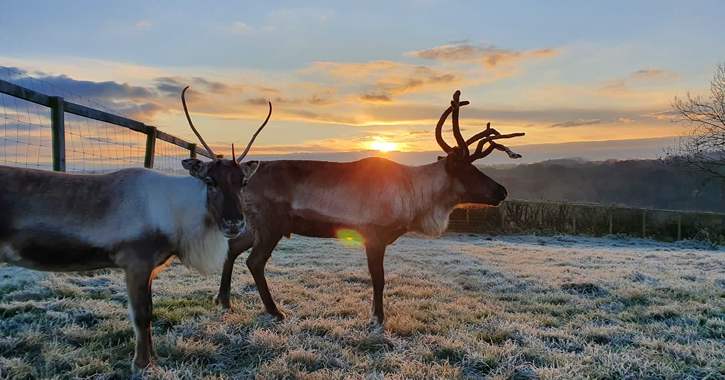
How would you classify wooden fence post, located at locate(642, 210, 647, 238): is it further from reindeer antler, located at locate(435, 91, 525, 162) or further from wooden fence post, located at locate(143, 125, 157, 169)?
wooden fence post, located at locate(143, 125, 157, 169)

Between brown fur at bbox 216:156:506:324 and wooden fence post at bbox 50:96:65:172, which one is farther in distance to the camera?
wooden fence post at bbox 50:96:65:172

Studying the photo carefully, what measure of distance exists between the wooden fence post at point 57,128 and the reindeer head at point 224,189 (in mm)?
3681

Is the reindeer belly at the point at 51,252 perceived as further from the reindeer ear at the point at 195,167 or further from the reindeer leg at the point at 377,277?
the reindeer leg at the point at 377,277

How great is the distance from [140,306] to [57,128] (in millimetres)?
4371

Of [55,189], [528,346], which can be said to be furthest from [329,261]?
[55,189]

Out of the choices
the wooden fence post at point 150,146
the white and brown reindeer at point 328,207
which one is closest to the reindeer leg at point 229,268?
the white and brown reindeer at point 328,207

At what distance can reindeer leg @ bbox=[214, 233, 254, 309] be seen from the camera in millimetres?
5973

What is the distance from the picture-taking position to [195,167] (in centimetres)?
436

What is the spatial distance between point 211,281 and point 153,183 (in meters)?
3.44

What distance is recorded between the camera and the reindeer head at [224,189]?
4133 millimetres

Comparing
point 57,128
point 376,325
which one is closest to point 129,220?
point 376,325

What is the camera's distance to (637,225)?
79.7 ft

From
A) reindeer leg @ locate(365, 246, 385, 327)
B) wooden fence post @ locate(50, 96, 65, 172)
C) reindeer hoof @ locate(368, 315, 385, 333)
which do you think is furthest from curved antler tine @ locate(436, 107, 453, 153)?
wooden fence post @ locate(50, 96, 65, 172)

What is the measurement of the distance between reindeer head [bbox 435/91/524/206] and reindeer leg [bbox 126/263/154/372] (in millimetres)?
4156
